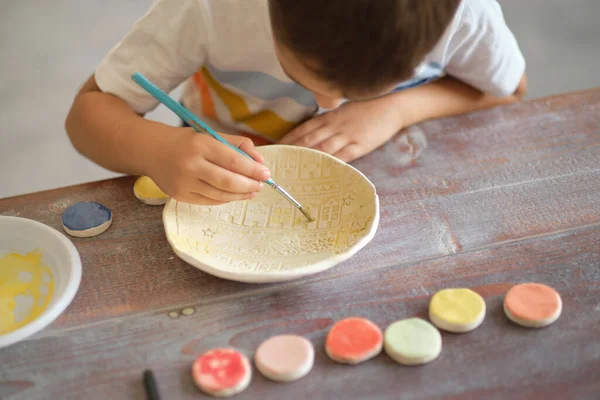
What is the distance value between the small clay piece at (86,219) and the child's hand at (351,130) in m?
0.26

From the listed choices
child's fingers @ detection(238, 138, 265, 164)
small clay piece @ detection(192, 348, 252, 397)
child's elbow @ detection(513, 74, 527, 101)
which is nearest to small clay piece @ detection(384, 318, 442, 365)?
small clay piece @ detection(192, 348, 252, 397)

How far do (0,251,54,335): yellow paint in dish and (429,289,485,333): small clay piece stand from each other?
1.28ft

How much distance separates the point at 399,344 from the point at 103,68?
50cm

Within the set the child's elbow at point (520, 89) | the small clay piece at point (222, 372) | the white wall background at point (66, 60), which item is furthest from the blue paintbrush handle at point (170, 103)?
the white wall background at point (66, 60)

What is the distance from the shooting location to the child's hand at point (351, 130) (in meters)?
0.82

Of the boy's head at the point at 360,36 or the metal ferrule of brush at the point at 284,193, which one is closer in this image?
the boy's head at the point at 360,36

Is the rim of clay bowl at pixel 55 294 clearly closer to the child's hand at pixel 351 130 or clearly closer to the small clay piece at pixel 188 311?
the small clay piece at pixel 188 311

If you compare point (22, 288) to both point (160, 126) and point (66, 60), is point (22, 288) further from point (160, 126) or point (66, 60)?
point (66, 60)

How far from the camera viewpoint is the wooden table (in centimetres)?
55

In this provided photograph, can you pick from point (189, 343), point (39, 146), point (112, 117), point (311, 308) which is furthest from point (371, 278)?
point (39, 146)

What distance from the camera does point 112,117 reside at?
0.77 m

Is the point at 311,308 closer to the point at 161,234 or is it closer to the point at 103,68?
the point at 161,234

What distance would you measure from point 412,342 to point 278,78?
0.44 m

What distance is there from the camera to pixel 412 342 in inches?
22.4
